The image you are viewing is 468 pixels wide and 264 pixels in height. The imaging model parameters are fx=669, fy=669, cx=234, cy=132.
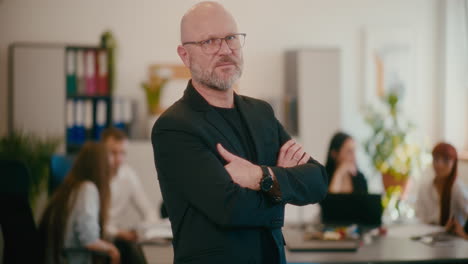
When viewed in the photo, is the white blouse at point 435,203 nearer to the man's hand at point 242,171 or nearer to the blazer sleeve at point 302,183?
the blazer sleeve at point 302,183

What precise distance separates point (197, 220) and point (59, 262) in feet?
6.52

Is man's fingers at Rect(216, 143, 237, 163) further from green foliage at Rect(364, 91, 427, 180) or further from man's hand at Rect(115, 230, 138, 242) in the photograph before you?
green foliage at Rect(364, 91, 427, 180)

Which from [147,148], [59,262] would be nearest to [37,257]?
[59,262]

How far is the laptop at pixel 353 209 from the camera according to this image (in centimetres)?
355

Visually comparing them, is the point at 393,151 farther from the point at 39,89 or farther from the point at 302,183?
the point at 302,183

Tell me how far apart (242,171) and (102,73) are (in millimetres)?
4382

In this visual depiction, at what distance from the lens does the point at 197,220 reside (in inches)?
67.7

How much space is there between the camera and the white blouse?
369cm

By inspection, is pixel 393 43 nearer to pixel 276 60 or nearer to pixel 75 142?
pixel 276 60

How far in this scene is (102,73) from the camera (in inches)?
233

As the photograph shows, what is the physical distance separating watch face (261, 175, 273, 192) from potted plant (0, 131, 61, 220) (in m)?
4.03

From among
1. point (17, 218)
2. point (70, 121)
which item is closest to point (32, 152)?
point (70, 121)

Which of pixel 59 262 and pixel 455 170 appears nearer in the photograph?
pixel 59 262

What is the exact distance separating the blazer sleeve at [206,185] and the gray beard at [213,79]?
0.50 ft
